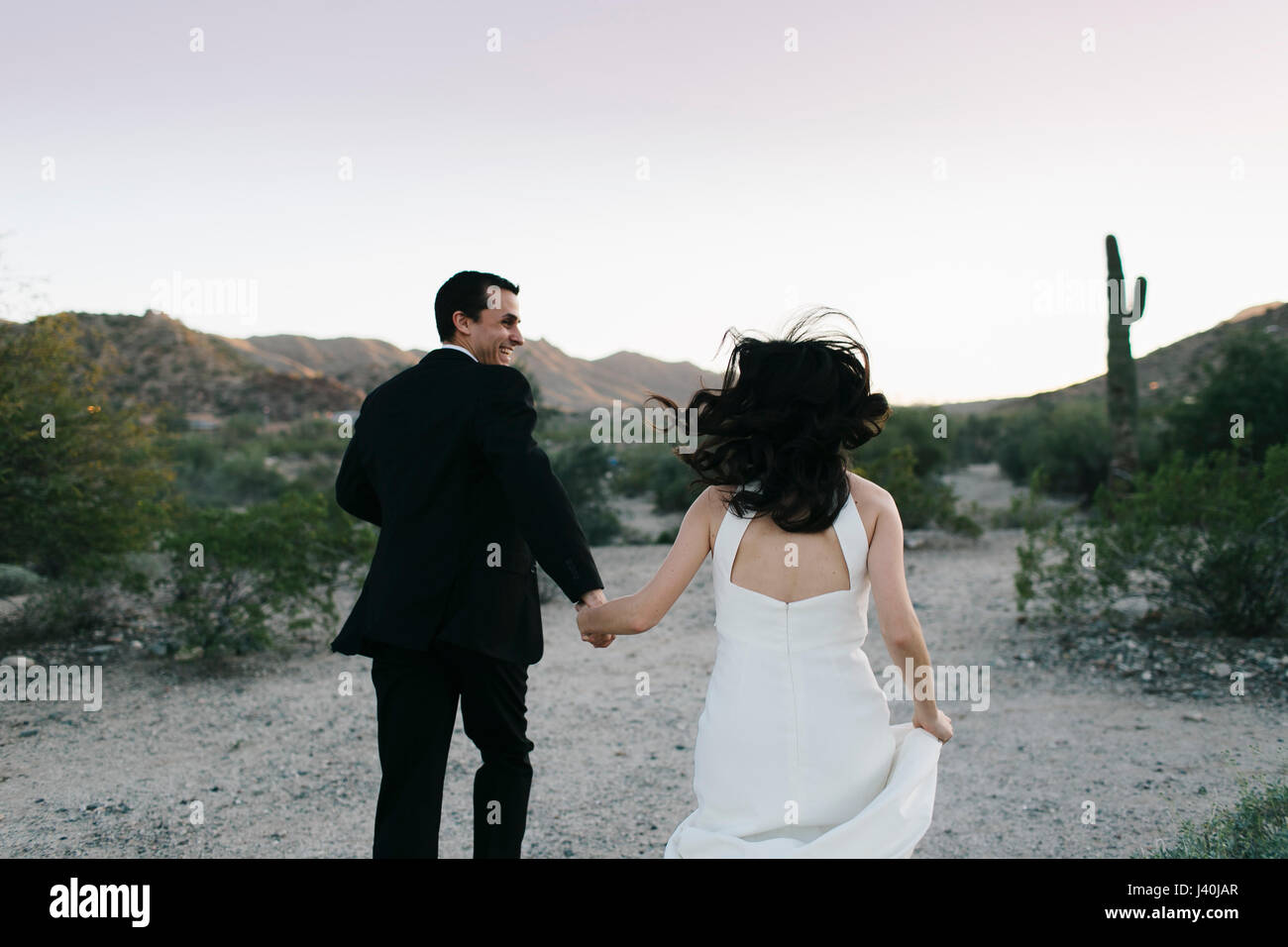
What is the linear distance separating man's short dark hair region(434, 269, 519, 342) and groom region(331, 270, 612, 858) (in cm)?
23

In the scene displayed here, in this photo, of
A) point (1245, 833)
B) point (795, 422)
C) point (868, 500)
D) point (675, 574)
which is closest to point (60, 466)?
point (675, 574)

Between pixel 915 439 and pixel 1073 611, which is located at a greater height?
pixel 915 439

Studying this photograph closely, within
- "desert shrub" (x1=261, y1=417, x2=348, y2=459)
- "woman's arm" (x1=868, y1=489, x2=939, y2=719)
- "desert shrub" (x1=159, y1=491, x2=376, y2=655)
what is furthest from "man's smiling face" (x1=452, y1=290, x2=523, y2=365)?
"desert shrub" (x1=261, y1=417, x2=348, y2=459)

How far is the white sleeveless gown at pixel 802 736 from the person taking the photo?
7.46ft

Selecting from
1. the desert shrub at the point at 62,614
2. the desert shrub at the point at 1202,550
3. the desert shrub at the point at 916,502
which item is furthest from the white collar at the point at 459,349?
the desert shrub at the point at 916,502

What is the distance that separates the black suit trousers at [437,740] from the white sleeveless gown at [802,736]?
Answer: 0.77 meters

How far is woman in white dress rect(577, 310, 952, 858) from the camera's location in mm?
2271

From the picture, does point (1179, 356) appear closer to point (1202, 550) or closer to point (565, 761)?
point (1202, 550)

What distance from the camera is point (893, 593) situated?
2240 mm

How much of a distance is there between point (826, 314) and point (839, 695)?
1002 mm

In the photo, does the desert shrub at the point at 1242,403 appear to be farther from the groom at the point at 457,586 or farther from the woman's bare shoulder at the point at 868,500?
the groom at the point at 457,586

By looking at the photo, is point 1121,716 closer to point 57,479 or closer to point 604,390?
point 57,479

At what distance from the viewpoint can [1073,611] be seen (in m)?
7.59

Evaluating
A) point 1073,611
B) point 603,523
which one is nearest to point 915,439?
point 603,523
